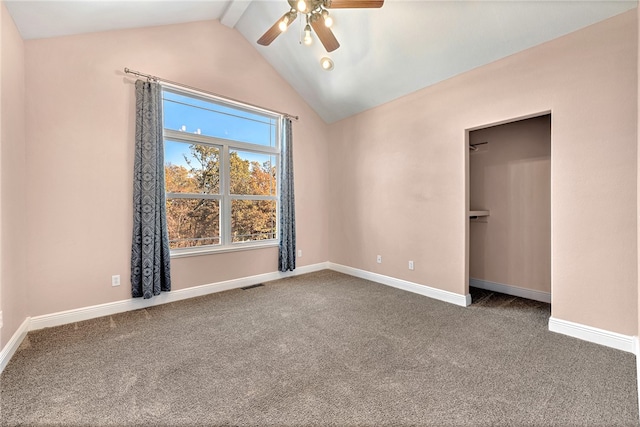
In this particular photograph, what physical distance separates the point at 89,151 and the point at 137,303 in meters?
1.67

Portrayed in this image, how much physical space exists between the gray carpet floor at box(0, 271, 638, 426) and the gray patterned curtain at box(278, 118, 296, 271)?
1.33 metres

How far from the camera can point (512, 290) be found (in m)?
3.53

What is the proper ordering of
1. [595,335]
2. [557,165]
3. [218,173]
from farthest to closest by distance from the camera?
[218,173], [557,165], [595,335]

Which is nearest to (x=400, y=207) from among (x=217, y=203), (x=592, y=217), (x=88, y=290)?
(x=592, y=217)

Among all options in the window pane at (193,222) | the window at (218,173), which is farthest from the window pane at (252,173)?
the window pane at (193,222)

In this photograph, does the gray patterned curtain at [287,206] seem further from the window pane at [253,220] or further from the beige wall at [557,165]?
the beige wall at [557,165]

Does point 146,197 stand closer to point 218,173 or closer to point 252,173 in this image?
point 218,173

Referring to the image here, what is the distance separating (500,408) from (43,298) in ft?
12.3

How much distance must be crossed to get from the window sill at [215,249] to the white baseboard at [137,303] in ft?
1.36

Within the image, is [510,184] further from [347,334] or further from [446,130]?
[347,334]

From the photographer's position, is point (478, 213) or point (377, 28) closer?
point (377, 28)

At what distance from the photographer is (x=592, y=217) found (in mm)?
2316

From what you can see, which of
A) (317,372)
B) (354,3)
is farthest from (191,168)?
(317,372)

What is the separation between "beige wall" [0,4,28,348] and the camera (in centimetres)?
203
